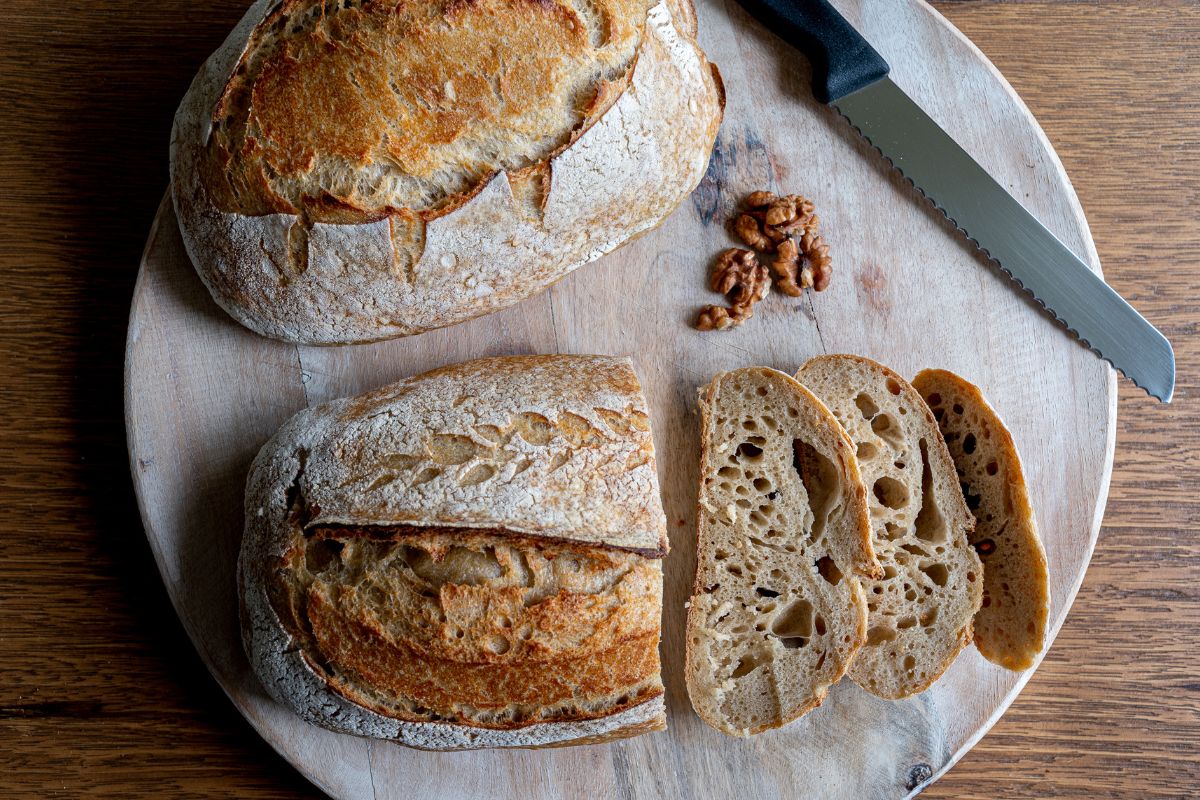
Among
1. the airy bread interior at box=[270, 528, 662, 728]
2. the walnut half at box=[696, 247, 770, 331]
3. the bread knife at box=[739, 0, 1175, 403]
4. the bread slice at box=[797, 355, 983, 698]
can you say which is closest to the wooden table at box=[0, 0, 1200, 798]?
the bread knife at box=[739, 0, 1175, 403]

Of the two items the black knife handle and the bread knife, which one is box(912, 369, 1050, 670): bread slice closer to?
the bread knife

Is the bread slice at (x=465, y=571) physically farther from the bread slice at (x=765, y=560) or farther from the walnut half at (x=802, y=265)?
the walnut half at (x=802, y=265)

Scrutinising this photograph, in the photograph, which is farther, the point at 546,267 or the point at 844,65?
the point at 844,65

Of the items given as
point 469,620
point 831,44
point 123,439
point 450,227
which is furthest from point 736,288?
point 123,439

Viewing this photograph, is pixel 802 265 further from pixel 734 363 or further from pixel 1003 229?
pixel 1003 229

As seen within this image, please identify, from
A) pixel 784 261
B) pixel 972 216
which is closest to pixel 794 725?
pixel 784 261

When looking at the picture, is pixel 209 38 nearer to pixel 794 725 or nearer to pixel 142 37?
pixel 142 37

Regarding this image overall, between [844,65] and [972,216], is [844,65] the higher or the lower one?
the higher one
